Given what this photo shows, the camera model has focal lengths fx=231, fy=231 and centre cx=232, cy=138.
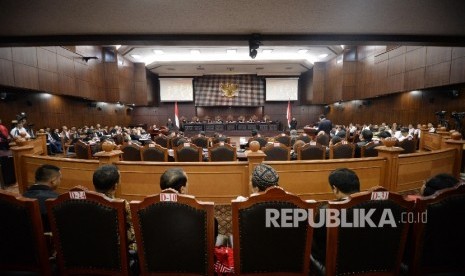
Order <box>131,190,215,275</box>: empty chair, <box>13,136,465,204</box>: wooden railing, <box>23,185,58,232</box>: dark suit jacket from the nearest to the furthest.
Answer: <box>131,190,215,275</box>: empty chair → <box>23,185,58,232</box>: dark suit jacket → <box>13,136,465,204</box>: wooden railing

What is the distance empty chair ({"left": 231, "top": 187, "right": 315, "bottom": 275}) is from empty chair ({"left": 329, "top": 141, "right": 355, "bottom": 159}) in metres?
3.24

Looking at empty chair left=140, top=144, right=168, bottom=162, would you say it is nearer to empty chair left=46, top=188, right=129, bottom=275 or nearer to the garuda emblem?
empty chair left=46, top=188, right=129, bottom=275

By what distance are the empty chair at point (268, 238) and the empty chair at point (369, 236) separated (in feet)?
0.52

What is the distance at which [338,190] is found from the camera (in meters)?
1.74

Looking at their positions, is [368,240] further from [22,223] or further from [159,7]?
[159,7]

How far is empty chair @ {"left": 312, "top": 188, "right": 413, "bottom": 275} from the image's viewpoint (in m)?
1.33

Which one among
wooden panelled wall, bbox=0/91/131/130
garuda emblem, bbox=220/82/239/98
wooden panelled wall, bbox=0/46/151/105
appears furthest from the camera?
garuda emblem, bbox=220/82/239/98

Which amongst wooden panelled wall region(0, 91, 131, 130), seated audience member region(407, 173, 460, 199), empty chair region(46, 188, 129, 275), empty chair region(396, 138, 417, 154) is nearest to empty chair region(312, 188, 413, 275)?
seated audience member region(407, 173, 460, 199)

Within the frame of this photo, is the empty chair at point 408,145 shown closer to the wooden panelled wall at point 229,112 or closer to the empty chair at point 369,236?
the empty chair at point 369,236

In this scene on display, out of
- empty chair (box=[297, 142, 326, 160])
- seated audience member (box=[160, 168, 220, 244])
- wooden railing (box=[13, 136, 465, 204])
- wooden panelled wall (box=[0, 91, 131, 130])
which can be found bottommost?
wooden railing (box=[13, 136, 465, 204])

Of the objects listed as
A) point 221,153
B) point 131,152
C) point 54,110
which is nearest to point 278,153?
point 221,153

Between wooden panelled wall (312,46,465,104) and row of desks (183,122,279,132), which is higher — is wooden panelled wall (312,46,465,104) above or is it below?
above

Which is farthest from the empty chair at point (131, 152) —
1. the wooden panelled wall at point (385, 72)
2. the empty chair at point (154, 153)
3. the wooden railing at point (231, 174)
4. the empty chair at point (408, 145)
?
the wooden panelled wall at point (385, 72)

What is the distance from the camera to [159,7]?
3020 millimetres
